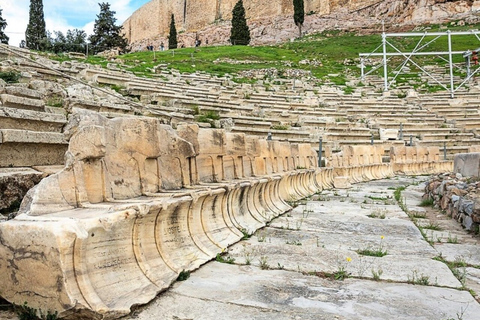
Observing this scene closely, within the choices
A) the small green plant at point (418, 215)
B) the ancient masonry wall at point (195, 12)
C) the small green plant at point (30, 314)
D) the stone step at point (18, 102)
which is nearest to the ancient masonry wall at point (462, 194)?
the small green plant at point (418, 215)

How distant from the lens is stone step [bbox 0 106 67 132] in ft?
18.0

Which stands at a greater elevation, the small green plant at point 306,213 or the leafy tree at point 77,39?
the leafy tree at point 77,39

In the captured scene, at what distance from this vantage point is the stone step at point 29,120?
5492mm

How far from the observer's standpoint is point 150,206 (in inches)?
107

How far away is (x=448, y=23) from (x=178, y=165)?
5827 cm

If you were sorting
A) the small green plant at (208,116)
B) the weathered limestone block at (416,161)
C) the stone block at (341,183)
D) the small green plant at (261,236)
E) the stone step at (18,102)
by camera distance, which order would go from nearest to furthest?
the small green plant at (261,236), the stone step at (18,102), the stone block at (341,183), the small green plant at (208,116), the weathered limestone block at (416,161)

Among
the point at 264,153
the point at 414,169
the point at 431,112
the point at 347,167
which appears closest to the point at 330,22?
the point at 431,112

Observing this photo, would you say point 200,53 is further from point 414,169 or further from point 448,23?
point 448,23

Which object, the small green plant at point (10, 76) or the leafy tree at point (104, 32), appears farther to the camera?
the leafy tree at point (104, 32)

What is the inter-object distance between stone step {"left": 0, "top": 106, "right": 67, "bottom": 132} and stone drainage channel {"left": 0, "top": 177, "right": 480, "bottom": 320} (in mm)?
3728

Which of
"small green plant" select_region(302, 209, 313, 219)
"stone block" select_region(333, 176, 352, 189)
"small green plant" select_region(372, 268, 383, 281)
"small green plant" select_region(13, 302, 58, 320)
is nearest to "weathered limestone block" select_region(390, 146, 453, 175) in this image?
"stone block" select_region(333, 176, 352, 189)

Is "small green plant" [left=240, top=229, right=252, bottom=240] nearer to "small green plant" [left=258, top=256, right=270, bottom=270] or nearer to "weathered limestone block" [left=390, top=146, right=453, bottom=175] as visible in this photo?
"small green plant" [left=258, top=256, right=270, bottom=270]

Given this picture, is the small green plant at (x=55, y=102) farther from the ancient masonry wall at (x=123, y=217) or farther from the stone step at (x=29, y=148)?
the ancient masonry wall at (x=123, y=217)

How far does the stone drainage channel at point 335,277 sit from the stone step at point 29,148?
2.63m
